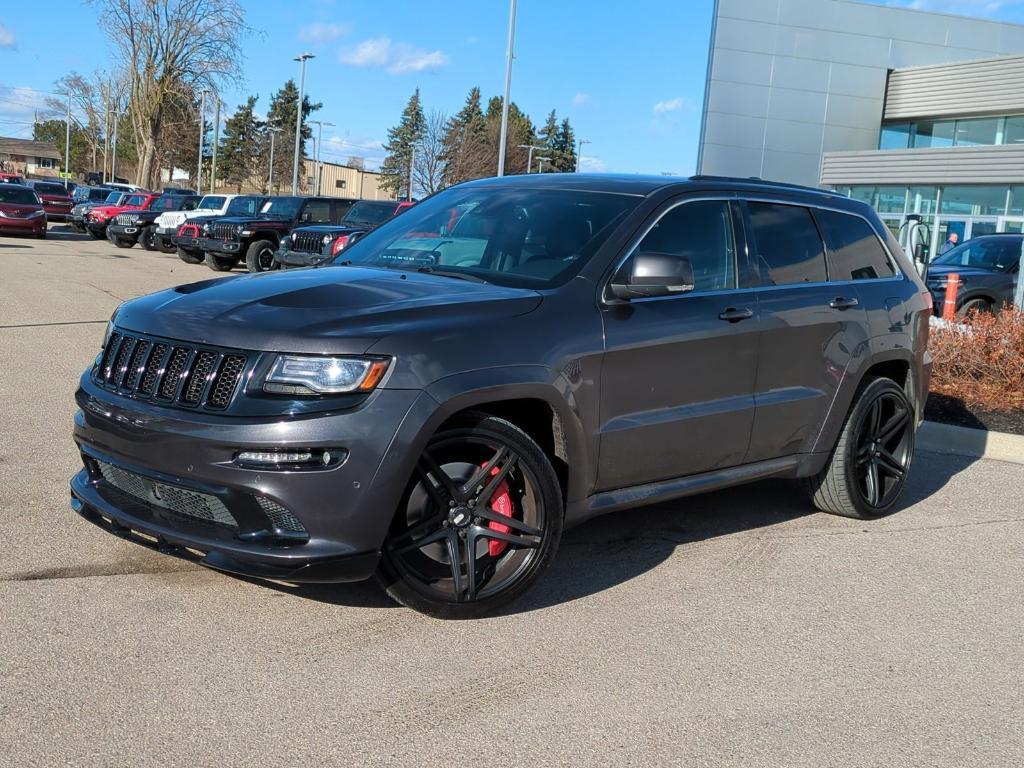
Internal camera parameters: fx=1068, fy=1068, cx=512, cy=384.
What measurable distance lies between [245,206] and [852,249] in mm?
22741

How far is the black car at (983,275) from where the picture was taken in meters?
16.4

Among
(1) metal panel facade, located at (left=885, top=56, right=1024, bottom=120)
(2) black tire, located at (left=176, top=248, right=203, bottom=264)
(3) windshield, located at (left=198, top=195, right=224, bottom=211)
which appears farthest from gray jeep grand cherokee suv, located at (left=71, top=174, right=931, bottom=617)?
(1) metal panel facade, located at (left=885, top=56, right=1024, bottom=120)

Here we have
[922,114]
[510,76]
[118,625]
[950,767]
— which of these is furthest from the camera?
[922,114]

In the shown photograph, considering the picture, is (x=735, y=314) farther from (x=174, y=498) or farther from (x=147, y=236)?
(x=147, y=236)

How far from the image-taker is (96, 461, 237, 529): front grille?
12.3 ft

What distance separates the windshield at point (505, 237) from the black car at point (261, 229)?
661 inches

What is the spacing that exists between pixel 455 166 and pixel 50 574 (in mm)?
67289

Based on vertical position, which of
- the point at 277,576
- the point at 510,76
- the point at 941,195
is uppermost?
the point at 510,76

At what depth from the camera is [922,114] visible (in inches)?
1534

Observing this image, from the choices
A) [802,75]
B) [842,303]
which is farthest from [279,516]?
[802,75]

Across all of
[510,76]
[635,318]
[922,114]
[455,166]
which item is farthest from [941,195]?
[455,166]

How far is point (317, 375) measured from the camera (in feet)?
12.1

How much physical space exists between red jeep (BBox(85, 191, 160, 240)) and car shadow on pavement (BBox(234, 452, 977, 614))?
31.3m

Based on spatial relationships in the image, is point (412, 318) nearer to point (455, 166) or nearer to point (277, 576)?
point (277, 576)
